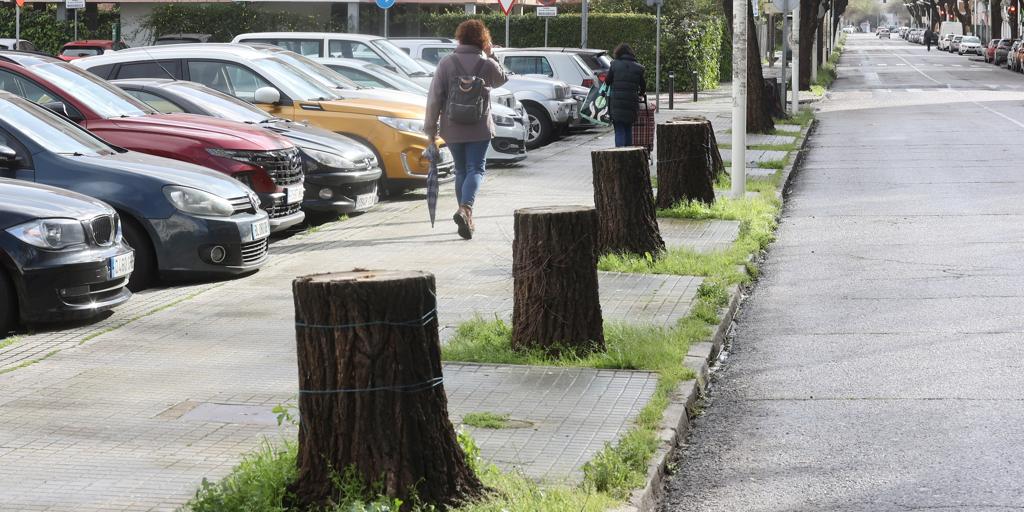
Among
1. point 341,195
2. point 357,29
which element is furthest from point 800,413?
point 357,29

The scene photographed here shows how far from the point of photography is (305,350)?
4.65 metres

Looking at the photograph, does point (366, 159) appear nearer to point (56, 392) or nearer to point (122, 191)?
point (122, 191)

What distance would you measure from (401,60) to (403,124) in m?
6.68

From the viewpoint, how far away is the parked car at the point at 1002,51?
76400 millimetres

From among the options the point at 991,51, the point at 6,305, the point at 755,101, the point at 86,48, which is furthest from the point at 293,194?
the point at 991,51

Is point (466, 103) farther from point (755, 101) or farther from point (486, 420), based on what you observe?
point (755, 101)

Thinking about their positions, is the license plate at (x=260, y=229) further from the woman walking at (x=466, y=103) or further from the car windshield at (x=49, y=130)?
the woman walking at (x=466, y=103)

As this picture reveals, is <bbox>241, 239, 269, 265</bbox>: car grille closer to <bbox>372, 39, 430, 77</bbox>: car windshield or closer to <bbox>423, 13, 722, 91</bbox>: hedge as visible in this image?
<bbox>372, 39, 430, 77</bbox>: car windshield

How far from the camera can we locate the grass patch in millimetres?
5918

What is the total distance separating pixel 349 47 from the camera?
2198 centimetres

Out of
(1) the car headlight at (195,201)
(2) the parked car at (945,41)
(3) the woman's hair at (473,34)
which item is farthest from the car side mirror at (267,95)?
(2) the parked car at (945,41)

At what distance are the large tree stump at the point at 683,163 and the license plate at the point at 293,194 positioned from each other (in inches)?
143

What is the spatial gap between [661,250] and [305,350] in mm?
6355

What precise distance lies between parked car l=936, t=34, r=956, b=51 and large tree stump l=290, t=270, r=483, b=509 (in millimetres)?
111215
